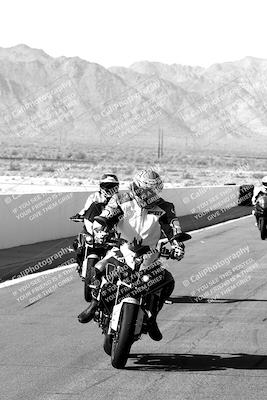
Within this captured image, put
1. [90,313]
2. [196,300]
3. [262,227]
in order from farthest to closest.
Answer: [262,227]
[196,300]
[90,313]

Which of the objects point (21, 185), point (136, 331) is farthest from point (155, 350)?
point (21, 185)

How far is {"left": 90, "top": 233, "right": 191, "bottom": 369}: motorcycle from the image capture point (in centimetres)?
786

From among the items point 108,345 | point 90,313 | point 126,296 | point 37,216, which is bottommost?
point 37,216

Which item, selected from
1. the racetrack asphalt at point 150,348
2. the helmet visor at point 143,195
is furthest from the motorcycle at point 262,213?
the helmet visor at point 143,195

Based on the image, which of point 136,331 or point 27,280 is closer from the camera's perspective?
point 136,331

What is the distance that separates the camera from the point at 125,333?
25.6 ft

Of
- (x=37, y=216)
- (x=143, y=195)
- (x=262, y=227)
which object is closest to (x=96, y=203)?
(x=143, y=195)

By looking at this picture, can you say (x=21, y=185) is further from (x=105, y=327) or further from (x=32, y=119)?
(x=32, y=119)

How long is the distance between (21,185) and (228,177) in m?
27.1

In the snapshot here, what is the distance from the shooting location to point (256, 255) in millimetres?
19047

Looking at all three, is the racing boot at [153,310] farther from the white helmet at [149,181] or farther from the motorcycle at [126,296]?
the white helmet at [149,181]

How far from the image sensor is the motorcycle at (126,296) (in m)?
7.86

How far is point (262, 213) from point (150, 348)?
45.0 feet

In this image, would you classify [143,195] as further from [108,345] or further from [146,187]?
[108,345]
